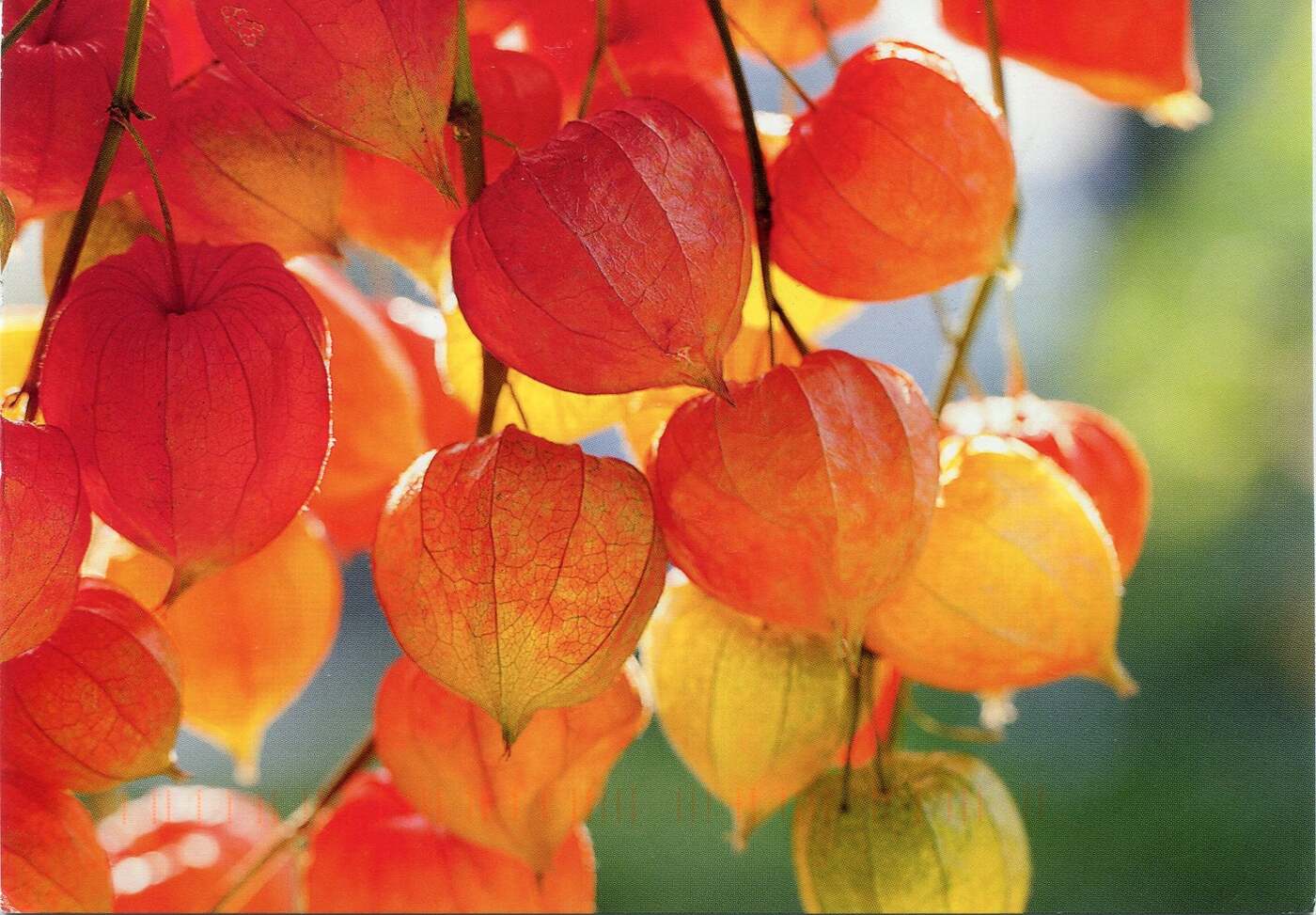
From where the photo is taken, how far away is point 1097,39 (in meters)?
0.35

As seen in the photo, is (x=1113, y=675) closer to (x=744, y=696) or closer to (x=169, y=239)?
(x=744, y=696)

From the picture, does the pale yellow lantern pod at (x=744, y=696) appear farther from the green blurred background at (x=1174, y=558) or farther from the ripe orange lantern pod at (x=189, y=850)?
the green blurred background at (x=1174, y=558)

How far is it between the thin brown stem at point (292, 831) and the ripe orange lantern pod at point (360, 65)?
0.18m

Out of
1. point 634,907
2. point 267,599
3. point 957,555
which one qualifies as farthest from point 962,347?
point 634,907

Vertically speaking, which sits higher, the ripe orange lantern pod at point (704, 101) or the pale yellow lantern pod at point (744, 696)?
the ripe orange lantern pod at point (704, 101)

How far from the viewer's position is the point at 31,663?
265 mm

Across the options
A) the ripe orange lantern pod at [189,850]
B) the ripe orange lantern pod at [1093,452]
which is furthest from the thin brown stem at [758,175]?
the ripe orange lantern pod at [189,850]

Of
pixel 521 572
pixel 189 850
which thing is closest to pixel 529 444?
pixel 521 572

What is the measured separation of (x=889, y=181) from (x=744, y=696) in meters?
0.12

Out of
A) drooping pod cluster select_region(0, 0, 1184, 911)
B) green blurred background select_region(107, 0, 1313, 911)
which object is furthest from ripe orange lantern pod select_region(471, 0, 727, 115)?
green blurred background select_region(107, 0, 1313, 911)

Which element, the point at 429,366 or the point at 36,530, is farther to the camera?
the point at 429,366

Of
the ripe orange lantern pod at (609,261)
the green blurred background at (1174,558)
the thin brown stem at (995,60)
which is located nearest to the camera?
the ripe orange lantern pod at (609,261)

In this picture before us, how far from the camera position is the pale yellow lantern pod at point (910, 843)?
0.34 meters

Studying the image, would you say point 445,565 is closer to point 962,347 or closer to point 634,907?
point 962,347
